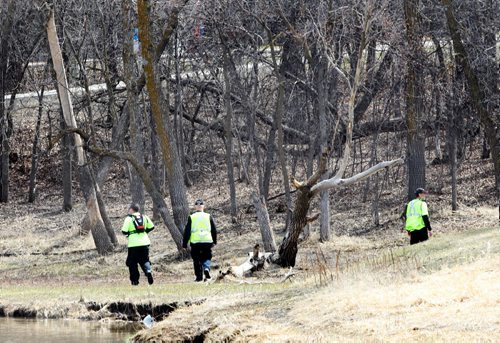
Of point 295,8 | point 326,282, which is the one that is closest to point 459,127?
point 295,8

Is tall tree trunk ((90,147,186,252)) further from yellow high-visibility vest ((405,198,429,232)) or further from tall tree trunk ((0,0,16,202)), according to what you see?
yellow high-visibility vest ((405,198,429,232))

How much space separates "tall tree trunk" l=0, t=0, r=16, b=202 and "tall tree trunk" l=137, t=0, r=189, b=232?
776 cm

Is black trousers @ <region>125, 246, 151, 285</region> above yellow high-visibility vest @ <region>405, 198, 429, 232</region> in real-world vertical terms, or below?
below

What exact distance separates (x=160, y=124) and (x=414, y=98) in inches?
284

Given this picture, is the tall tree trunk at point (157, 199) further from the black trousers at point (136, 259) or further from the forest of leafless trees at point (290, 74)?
the black trousers at point (136, 259)

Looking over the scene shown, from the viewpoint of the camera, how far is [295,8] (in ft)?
95.1

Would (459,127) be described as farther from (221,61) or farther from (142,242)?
(142,242)

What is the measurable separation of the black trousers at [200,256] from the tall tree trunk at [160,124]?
770cm

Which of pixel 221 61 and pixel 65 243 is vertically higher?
pixel 221 61

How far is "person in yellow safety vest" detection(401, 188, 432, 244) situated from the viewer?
2308 centimetres

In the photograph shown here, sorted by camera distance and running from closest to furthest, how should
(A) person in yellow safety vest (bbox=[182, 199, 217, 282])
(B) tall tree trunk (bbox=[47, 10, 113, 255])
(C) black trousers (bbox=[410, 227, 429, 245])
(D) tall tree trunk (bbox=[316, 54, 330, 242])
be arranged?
(A) person in yellow safety vest (bbox=[182, 199, 217, 282])
(C) black trousers (bbox=[410, 227, 429, 245])
(D) tall tree trunk (bbox=[316, 54, 330, 242])
(B) tall tree trunk (bbox=[47, 10, 113, 255])

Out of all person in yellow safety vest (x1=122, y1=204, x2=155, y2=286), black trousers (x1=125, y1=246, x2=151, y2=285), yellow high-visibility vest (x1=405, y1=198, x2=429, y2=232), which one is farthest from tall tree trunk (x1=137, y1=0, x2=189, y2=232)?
yellow high-visibility vest (x1=405, y1=198, x2=429, y2=232)

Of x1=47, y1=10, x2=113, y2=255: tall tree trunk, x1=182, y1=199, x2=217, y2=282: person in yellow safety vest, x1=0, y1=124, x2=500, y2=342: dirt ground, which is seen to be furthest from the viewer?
x1=47, y1=10, x2=113, y2=255: tall tree trunk

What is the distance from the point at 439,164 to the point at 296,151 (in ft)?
18.0
